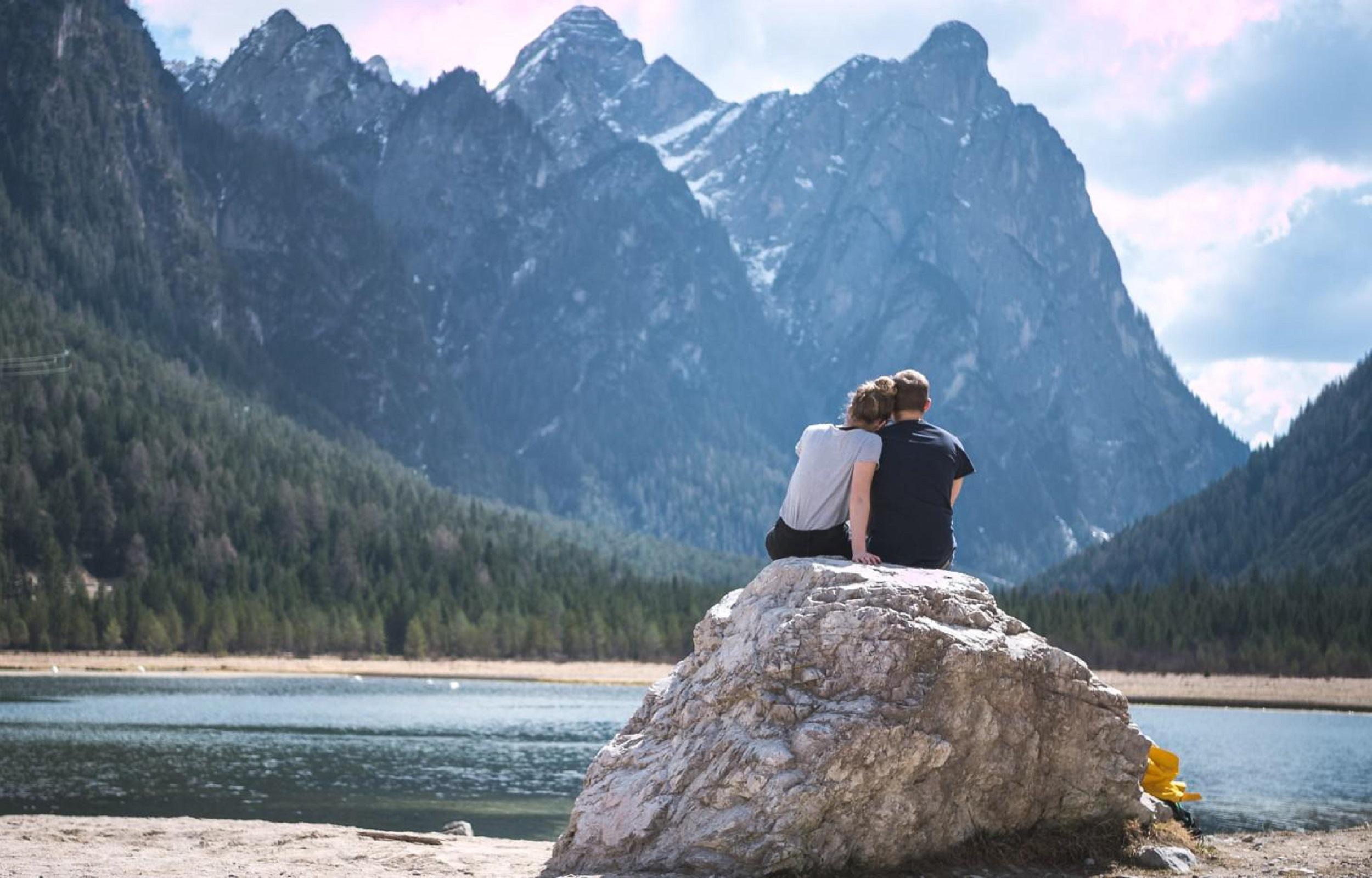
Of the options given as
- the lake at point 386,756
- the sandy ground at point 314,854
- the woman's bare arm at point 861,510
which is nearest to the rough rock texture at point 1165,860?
the sandy ground at point 314,854

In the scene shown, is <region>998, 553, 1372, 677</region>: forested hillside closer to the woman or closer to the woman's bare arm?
the woman

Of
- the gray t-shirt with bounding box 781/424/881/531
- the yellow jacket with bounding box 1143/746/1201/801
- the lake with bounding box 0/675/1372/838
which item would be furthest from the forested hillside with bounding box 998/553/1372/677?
the gray t-shirt with bounding box 781/424/881/531

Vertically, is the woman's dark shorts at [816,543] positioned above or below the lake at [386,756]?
above

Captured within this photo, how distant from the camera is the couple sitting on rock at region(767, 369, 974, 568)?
17141 millimetres

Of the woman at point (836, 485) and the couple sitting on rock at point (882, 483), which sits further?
the couple sitting on rock at point (882, 483)

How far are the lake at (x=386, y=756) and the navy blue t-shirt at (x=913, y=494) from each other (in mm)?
18852

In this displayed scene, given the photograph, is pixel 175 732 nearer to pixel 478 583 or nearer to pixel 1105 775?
pixel 1105 775

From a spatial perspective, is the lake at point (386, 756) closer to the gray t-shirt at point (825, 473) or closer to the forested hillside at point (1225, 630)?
the gray t-shirt at point (825, 473)

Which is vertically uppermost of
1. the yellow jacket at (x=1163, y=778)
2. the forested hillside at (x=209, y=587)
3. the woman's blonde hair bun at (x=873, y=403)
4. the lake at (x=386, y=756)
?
the forested hillside at (x=209, y=587)

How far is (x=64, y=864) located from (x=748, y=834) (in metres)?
8.15

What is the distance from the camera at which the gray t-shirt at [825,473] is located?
671 inches

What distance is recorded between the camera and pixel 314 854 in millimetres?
18969

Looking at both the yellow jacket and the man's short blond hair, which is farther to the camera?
the yellow jacket

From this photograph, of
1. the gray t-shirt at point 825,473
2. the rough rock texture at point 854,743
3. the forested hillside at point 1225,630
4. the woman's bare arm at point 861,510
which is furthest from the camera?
the forested hillside at point 1225,630
